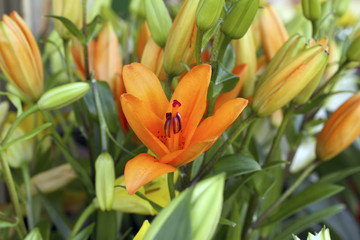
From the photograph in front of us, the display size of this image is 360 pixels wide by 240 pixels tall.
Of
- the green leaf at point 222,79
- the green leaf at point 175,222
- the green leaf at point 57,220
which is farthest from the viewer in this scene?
the green leaf at point 57,220

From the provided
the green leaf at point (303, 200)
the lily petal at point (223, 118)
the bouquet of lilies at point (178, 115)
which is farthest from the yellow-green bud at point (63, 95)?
the green leaf at point (303, 200)

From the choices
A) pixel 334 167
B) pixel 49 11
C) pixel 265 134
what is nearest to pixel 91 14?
pixel 49 11

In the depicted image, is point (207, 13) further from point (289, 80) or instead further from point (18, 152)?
point (18, 152)

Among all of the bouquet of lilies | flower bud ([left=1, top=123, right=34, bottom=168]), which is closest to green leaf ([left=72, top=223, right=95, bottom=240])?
the bouquet of lilies

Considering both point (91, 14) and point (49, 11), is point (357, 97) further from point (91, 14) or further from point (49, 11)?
point (49, 11)

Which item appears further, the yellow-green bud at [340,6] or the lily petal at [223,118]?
the yellow-green bud at [340,6]

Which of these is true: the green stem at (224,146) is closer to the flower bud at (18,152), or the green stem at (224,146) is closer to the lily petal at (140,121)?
the lily petal at (140,121)

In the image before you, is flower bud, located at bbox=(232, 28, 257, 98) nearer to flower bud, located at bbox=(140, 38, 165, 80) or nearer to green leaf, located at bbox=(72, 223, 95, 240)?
flower bud, located at bbox=(140, 38, 165, 80)
